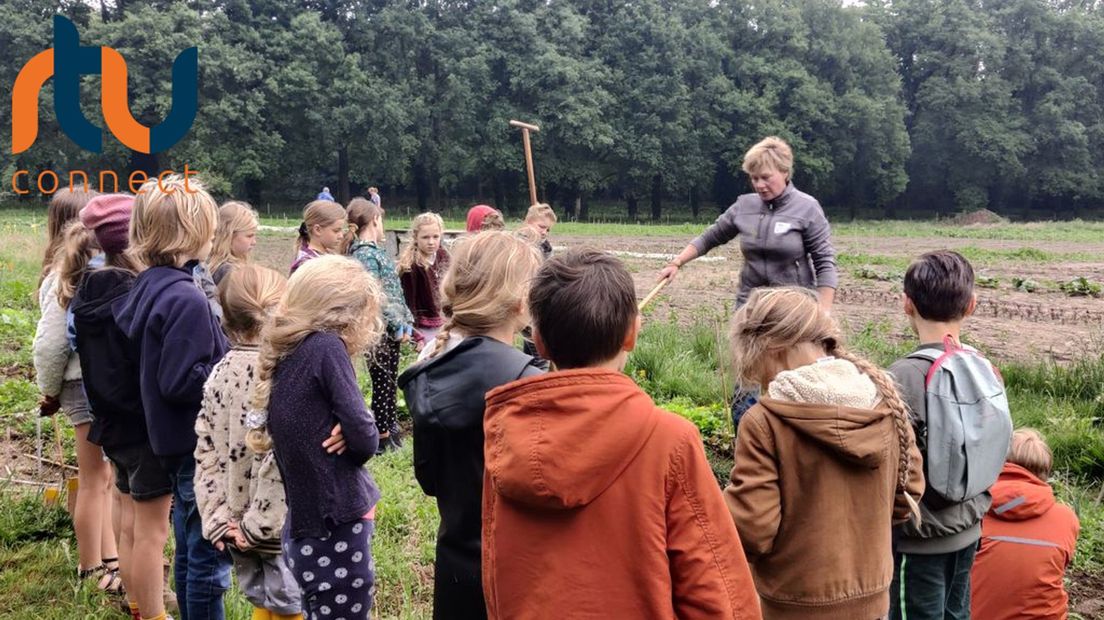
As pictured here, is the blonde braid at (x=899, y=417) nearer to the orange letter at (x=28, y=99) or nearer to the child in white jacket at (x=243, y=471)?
the child in white jacket at (x=243, y=471)

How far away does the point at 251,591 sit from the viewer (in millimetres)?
2756

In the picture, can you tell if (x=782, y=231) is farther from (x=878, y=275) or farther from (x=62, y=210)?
(x=878, y=275)

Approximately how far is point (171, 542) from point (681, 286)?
34.8 feet

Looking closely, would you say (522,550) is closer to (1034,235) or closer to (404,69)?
(1034,235)

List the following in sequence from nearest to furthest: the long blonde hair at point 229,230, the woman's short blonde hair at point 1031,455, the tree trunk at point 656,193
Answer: the woman's short blonde hair at point 1031,455 < the long blonde hair at point 229,230 < the tree trunk at point 656,193

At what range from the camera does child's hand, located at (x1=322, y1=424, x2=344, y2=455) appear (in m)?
2.44

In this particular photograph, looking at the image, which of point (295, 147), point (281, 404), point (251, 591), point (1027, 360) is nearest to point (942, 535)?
point (281, 404)

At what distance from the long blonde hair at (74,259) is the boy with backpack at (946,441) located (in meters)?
3.08

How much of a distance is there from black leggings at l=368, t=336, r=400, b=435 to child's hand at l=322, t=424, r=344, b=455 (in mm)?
2829

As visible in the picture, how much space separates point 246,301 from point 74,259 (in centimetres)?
121

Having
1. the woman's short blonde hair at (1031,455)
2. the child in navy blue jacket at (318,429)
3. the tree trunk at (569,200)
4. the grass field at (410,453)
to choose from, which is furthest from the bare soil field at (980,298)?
the tree trunk at (569,200)

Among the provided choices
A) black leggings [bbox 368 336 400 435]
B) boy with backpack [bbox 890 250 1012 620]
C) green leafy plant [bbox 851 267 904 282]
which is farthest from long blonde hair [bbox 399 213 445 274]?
green leafy plant [bbox 851 267 904 282]

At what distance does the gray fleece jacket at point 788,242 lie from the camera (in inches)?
176

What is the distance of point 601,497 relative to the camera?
1.63 metres
